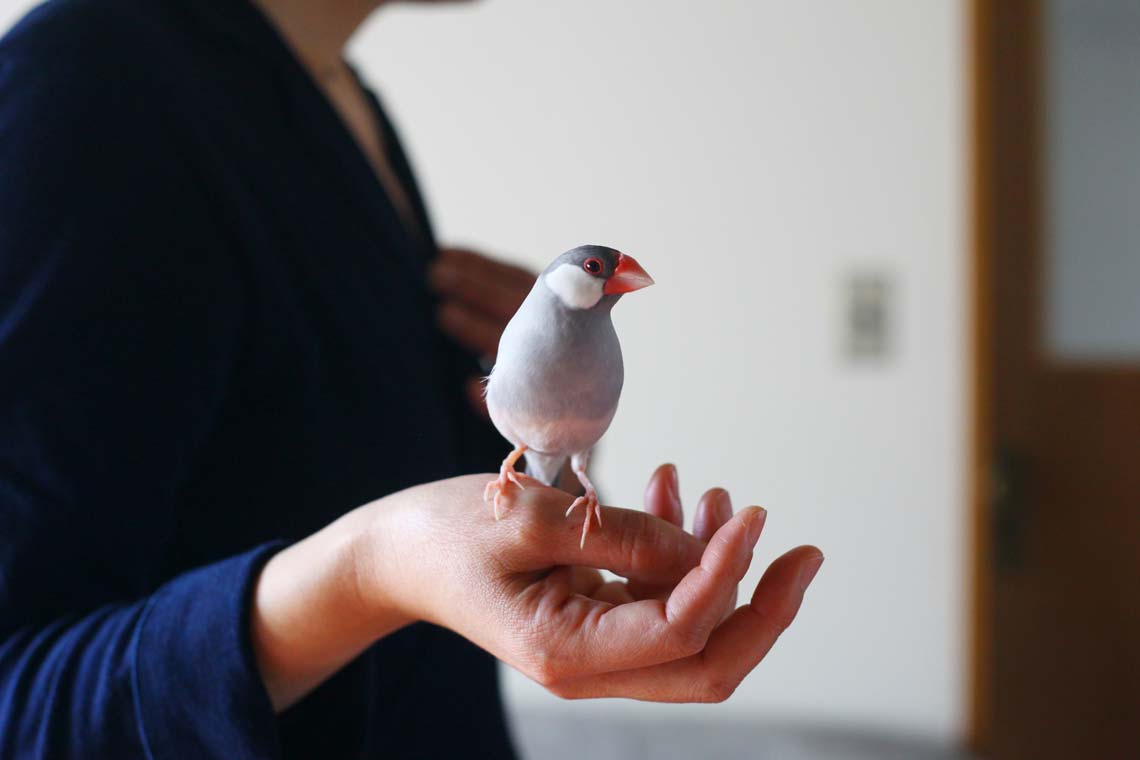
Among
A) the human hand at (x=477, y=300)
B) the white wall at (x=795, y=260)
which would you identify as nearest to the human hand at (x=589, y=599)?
the human hand at (x=477, y=300)

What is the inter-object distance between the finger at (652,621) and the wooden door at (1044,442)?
1196mm

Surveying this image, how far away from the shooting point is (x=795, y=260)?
1371 mm

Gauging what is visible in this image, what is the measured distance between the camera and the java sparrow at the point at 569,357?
11.7 inches

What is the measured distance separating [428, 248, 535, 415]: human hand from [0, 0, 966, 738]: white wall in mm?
742

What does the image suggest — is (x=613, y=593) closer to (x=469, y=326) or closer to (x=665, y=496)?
(x=665, y=496)

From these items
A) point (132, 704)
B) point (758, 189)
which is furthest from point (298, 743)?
point (758, 189)

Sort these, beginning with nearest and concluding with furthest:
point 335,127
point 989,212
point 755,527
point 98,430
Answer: point 755,527 → point 98,430 → point 335,127 → point 989,212

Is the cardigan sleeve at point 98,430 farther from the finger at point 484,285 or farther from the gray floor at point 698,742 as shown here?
the gray floor at point 698,742

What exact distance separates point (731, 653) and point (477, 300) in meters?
0.33

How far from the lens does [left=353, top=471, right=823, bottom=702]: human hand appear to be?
0.99ft

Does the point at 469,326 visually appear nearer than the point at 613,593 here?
No

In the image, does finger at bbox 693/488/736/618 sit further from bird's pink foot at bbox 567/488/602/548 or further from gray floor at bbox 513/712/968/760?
gray floor at bbox 513/712/968/760

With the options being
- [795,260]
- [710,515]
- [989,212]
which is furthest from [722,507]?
[989,212]

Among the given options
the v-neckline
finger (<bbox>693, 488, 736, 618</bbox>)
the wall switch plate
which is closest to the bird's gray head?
finger (<bbox>693, 488, 736, 618</bbox>)
